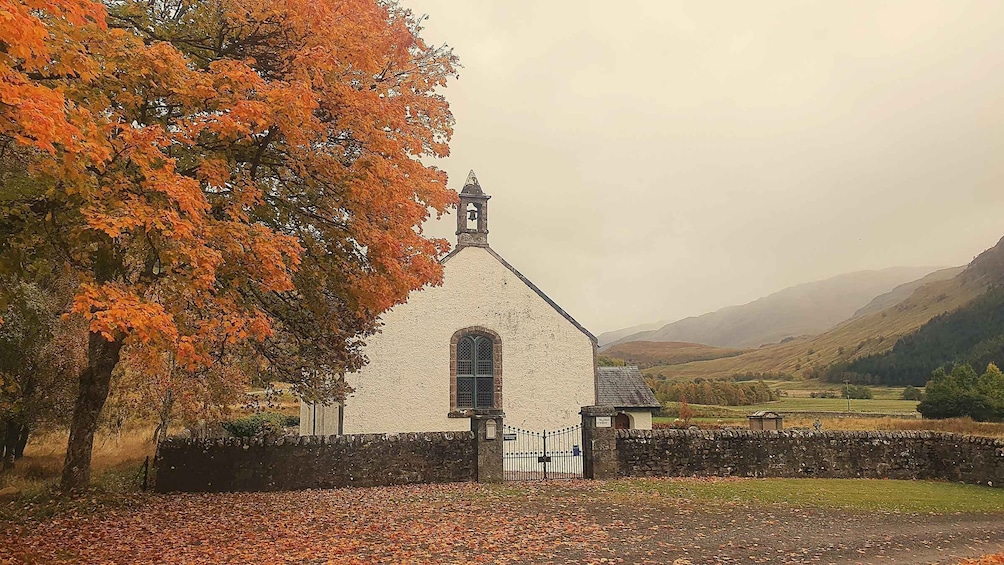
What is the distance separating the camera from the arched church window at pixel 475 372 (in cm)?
1956

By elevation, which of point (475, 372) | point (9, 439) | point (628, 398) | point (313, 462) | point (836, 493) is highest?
point (475, 372)

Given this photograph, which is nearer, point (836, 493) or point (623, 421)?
point (836, 493)

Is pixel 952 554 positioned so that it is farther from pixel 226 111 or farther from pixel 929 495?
pixel 226 111

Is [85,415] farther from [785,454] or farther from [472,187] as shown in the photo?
[785,454]

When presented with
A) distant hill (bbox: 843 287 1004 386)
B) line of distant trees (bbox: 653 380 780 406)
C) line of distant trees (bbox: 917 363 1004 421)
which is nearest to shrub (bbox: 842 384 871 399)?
distant hill (bbox: 843 287 1004 386)

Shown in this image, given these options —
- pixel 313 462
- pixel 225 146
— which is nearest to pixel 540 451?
pixel 313 462

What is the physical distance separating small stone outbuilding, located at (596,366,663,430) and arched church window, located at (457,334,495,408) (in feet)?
17.7

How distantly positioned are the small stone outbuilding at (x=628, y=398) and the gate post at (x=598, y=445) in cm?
693

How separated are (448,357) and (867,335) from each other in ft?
463

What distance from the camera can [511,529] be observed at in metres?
9.93

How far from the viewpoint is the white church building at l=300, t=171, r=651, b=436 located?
62.2 feet

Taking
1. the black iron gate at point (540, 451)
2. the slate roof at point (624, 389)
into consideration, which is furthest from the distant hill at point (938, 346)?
the black iron gate at point (540, 451)

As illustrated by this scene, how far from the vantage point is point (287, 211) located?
11258 millimetres

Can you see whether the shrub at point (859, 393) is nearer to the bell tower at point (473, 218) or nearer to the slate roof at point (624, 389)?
the slate roof at point (624, 389)
